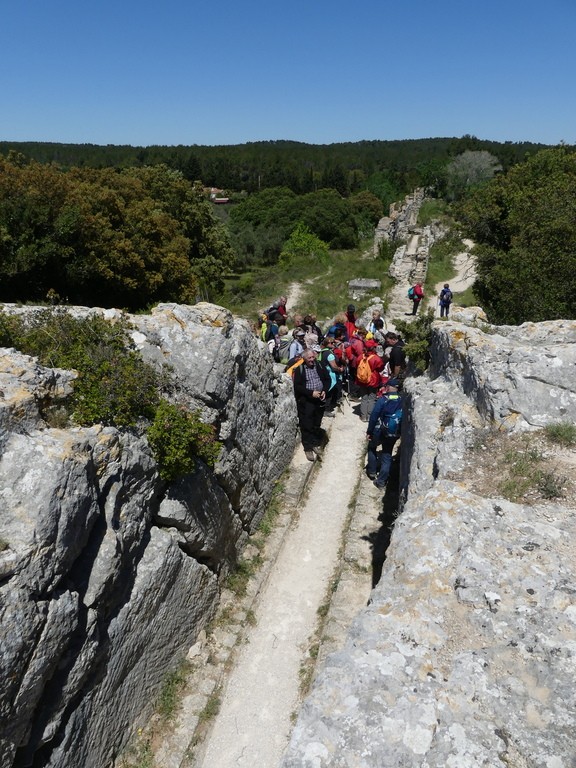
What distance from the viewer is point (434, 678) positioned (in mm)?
3516

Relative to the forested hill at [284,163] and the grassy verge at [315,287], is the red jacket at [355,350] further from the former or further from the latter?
the forested hill at [284,163]

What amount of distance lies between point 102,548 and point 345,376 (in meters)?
8.36

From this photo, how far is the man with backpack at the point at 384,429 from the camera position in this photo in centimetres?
898

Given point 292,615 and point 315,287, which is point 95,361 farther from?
point 315,287

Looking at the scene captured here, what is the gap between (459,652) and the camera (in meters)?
3.70

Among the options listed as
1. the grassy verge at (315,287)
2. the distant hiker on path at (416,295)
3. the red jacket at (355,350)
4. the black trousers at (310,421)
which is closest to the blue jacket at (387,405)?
the black trousers at (310,421)

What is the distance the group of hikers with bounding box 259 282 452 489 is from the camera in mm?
9391

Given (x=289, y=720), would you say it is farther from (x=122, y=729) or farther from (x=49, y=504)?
(x=49, y=504)

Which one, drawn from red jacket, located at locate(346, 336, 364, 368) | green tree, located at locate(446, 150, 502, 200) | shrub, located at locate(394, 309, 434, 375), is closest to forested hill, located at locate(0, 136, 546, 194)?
green tree, located at locate(446, 150, 502, 200)

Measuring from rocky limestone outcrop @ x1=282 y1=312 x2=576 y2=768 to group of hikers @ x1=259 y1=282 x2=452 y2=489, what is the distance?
3524 millimetres

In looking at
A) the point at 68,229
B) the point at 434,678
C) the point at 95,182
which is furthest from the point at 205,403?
the point at 95,182

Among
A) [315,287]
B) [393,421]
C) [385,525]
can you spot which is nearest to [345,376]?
[393,421]

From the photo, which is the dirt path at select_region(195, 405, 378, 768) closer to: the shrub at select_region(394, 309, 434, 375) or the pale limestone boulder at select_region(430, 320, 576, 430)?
the shrub at select_region(394, 309, 434, 375)

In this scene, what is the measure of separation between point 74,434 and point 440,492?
148 inches
